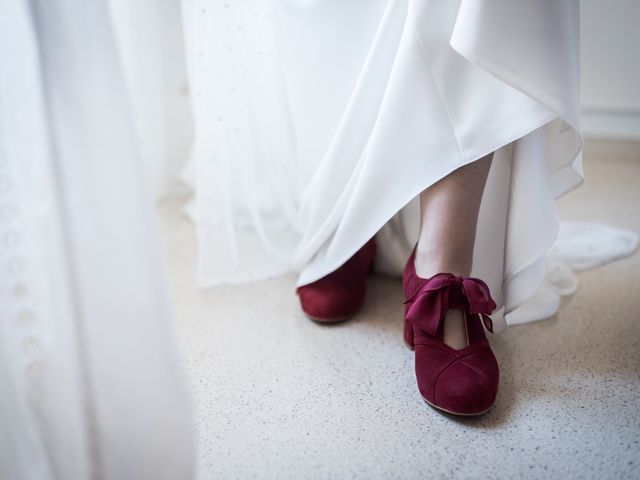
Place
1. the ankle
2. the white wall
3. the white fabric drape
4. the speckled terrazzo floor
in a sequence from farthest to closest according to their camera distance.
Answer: the white wall < the ankle < the speckled terrazzo floor < the white fabric drape

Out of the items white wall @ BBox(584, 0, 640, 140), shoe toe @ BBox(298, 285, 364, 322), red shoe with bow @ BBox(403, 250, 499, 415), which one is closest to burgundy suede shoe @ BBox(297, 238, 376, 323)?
shoe toe @ BBox(298, 285, 364, 322)

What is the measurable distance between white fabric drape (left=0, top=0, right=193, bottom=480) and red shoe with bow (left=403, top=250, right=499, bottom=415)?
11.7 inches

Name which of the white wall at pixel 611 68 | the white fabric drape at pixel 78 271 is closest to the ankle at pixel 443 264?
the white fabric drape at pixel 78 271

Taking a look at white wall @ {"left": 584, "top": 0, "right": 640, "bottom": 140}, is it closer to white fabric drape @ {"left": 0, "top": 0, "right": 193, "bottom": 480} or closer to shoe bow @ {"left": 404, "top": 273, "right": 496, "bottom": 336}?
shoe bow @ {"left": 404, "top": 273, "right": 496, "bottom": 336}

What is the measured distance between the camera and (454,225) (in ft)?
1.99

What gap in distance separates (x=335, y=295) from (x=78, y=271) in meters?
0.42

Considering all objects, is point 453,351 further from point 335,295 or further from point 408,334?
point 335,295

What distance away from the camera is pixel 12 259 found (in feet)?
1.11

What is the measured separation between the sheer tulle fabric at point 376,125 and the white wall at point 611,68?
0.72m

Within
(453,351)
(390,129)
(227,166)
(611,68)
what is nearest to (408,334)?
(453,351)

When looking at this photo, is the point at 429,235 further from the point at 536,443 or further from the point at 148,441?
the point at 148,441

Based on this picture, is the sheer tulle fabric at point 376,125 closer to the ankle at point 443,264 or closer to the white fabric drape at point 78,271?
the ankle at point 443,264

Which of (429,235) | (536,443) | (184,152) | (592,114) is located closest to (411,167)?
(429,235)

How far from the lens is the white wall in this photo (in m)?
1.15
